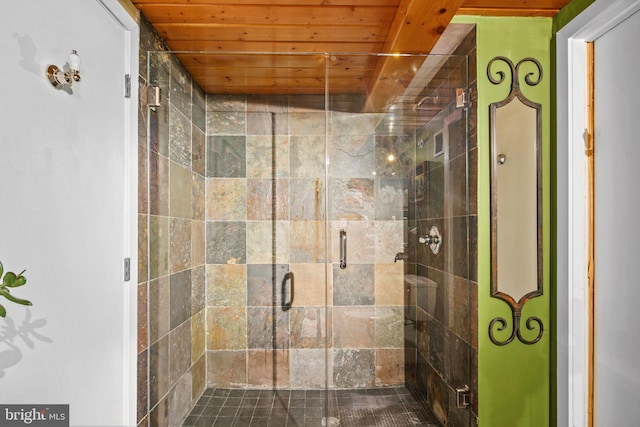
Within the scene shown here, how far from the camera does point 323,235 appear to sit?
2012 mm

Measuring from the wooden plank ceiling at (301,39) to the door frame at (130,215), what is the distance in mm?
208

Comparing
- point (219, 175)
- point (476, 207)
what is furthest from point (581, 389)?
point (219, 175)

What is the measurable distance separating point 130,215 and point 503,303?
191cm

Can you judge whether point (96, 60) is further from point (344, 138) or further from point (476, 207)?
point (476, 207)

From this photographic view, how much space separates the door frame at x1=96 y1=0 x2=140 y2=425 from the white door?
216cm

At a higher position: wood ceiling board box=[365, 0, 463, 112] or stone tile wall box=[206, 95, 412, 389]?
wood ceiling board box=[365, 0, 463, 112]

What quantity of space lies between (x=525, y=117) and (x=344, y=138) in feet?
3.07

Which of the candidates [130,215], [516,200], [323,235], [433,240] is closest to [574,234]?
[516,200]

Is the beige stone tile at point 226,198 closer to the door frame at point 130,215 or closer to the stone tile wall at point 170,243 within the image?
the stone tile wall at point 170,243

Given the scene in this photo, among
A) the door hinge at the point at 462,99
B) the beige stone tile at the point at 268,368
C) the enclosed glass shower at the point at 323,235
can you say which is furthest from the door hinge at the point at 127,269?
the door hinge at the point at 462,99

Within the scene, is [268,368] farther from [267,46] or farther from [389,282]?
[267,46]

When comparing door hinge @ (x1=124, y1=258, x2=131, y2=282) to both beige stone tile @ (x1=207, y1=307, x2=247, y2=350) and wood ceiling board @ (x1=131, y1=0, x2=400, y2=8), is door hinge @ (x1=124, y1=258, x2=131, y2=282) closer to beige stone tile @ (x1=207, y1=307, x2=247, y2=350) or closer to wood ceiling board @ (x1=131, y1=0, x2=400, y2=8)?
beige stone tile @ (x1=207, y1=307, x2=247, y2=350)

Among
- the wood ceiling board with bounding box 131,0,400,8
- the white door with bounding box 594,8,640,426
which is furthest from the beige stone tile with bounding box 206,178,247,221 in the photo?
the white door with bounding box 594,8,640,426

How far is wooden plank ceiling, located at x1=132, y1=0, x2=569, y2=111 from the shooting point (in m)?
1.74
